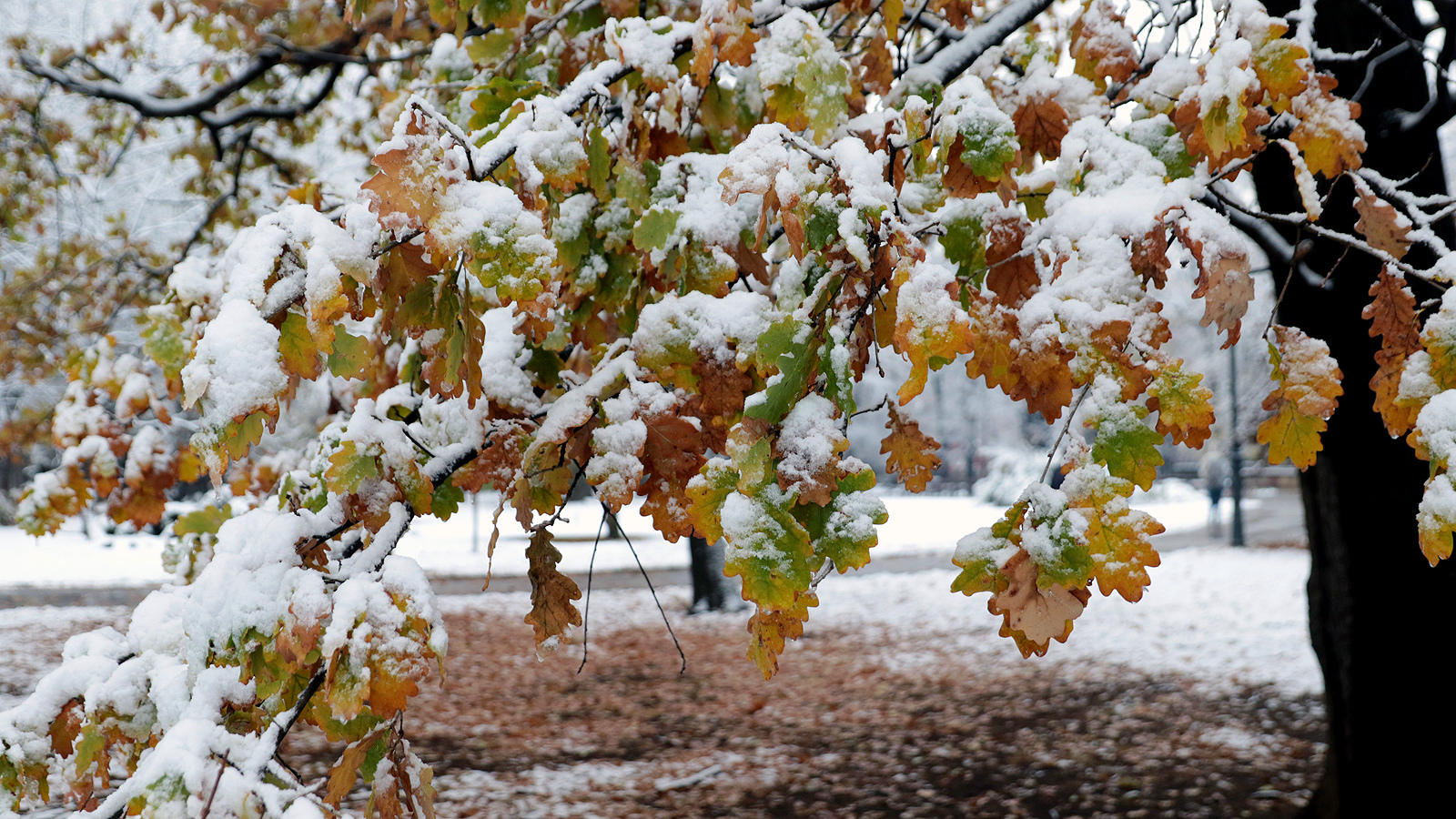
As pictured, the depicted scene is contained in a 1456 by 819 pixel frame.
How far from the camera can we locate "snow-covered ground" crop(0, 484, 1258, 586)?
1778 centimetres

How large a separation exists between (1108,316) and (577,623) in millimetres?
1234

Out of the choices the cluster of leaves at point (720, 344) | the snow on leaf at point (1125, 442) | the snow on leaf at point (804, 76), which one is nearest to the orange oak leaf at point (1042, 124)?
the cluster of leaves at point (720, 344)

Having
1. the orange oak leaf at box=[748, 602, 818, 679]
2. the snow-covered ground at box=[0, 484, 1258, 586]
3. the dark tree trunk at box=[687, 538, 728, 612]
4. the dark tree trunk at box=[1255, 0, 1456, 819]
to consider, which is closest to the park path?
the snow-covered ground at box=[0, 484, 1258, 586]

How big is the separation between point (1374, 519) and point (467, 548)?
2008 cm

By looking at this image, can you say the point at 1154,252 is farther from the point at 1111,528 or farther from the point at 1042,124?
the point at 1042,124

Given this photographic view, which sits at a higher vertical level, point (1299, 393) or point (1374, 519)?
point (1299, 393)

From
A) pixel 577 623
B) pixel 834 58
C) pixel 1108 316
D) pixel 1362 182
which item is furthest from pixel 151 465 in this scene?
pixel 1362 182

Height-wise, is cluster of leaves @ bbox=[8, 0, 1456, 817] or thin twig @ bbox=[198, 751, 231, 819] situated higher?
cluster of leaves @ bbox=[8, 0, 1456, 817]

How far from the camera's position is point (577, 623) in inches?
79.0

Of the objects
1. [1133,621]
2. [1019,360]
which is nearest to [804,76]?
[1019,360]

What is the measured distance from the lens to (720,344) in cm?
178

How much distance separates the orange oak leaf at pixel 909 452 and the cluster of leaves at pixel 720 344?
0.4 inches

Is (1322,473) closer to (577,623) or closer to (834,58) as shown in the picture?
(834,58)

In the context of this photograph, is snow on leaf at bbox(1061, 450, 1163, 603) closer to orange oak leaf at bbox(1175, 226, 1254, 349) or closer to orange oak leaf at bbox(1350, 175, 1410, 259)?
orange oak leaf at bbox(1175, 226, 1254, 349)
